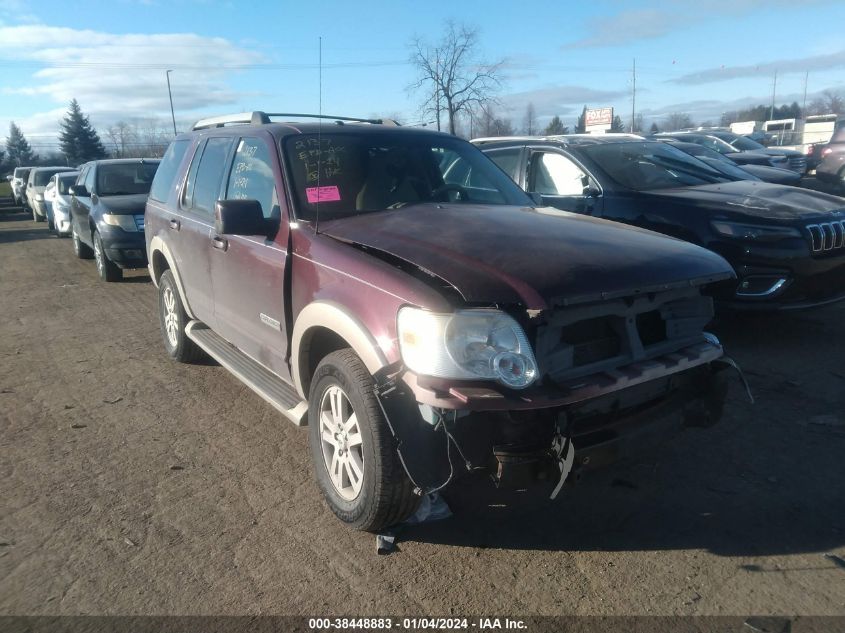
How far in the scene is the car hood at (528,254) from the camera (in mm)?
2801

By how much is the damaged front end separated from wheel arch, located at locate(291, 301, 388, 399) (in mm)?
170

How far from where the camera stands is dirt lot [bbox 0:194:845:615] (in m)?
2.84

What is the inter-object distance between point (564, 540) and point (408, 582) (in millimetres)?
788

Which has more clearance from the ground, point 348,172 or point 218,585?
point 348,172

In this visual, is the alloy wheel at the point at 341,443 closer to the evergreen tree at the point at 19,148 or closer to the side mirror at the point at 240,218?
the side mirror at the point at 240,218

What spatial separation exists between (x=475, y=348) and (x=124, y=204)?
8851 millimetres

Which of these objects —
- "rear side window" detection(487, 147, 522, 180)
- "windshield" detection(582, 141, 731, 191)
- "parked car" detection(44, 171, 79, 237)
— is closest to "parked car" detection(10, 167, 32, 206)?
"parked car" detection(44, 171, 79, 237)

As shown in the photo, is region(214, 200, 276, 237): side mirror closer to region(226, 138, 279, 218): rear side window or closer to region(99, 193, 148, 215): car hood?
region(226, 138, 279, 218): rear side window

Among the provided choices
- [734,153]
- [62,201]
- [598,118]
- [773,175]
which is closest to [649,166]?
[773,175]

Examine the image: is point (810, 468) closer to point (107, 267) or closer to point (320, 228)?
point (320, 228)

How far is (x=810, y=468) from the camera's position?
12.4 ft

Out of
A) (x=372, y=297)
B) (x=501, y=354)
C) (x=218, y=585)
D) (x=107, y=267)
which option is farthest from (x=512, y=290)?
(x=107, y=267)

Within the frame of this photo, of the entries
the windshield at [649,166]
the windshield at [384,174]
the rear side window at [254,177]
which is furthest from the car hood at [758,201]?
the rear side window at [254,177]

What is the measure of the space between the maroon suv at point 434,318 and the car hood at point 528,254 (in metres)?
0.01
